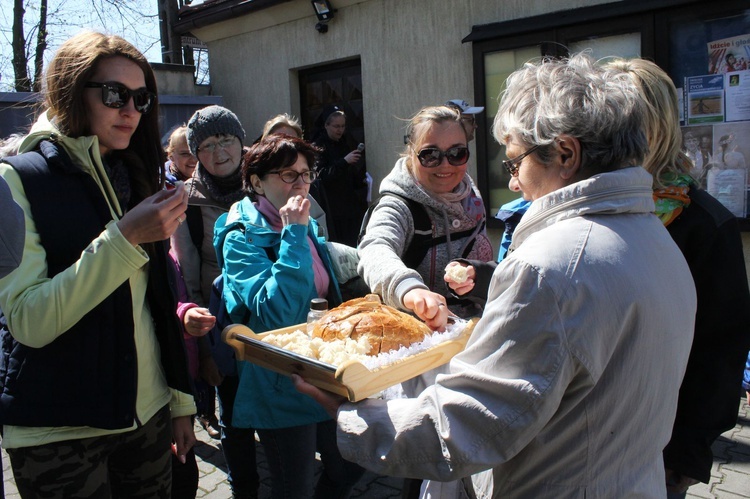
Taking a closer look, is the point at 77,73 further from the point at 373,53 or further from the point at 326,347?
the point at 373,53

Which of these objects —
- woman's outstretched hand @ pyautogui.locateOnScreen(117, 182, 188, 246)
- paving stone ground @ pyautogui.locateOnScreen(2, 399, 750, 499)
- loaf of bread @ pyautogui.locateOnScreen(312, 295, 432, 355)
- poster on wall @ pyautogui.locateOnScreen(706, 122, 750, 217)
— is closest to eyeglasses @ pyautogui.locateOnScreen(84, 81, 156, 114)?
woman's outstretched hand @ pyautogui.locateOnScreen(117, 182, 188, 246)

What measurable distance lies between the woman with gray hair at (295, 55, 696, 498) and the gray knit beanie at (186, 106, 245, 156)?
8.63ft

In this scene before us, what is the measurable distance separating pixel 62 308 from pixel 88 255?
166mm

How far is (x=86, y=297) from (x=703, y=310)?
6.34 feet

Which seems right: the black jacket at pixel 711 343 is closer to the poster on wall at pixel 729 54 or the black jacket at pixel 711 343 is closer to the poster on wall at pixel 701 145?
the poster on wall at pixel 701 145

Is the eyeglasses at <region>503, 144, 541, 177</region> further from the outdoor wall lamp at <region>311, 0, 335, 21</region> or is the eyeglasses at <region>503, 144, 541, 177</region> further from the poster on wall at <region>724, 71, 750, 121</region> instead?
the outdoor wall lamp at <region>311, 0, 335, 21</region>

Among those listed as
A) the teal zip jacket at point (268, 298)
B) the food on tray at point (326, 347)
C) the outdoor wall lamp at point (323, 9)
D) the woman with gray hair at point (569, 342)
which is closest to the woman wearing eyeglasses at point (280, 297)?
the teal zip jacket at point (268, 298)

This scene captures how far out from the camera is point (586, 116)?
1440 millimetres

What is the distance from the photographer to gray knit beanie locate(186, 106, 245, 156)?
379 centimetres

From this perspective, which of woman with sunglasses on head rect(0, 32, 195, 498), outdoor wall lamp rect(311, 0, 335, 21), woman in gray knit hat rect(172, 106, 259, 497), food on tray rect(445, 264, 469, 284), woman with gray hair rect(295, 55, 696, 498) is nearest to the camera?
woman with gray hair rect(295, 55, 696, 498)

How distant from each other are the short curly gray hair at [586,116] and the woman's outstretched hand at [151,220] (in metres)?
1.06

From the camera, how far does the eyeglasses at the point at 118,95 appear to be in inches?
82.0

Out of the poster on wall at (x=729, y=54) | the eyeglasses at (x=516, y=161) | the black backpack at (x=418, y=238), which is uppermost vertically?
the poster on wall at (x=729, y=54)

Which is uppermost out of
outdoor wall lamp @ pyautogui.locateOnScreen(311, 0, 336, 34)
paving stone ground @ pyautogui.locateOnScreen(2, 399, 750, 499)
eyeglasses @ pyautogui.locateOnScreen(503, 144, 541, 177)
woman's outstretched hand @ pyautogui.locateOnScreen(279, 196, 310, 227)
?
outdoor wall lamp @ pyautogui.locateOnScreen(311, 0, 336, 34)
